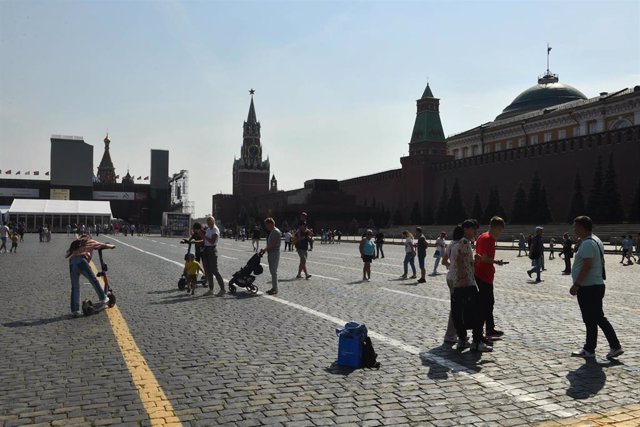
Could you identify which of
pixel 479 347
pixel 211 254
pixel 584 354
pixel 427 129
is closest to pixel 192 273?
pixel 211 254

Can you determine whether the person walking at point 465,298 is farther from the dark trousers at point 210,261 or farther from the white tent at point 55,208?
the white tent at point 55,208

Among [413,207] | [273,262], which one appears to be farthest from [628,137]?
[273,262]

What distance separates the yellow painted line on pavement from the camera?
4398 millimetres

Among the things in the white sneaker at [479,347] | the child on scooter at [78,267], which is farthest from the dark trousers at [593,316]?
the child on scooter at [78,267]

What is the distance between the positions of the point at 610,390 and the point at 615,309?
5.45m

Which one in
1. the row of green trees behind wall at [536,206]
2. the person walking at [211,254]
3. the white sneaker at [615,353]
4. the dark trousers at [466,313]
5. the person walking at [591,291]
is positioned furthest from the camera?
the row of green trees behind wall at [536,206]

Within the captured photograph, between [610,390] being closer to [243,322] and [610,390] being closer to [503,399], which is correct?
[503,399]

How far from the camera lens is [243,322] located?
27.9 ft

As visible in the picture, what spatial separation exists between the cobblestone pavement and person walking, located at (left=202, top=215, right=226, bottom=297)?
116 cm

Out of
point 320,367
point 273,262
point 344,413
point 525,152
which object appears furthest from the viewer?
point 525,152

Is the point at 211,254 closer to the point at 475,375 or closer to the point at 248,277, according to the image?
the point at 248,277

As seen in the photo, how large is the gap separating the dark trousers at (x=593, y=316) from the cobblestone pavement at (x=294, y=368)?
0.26 meters

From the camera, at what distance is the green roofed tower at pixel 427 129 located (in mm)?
82062

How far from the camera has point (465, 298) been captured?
6.77 metres
